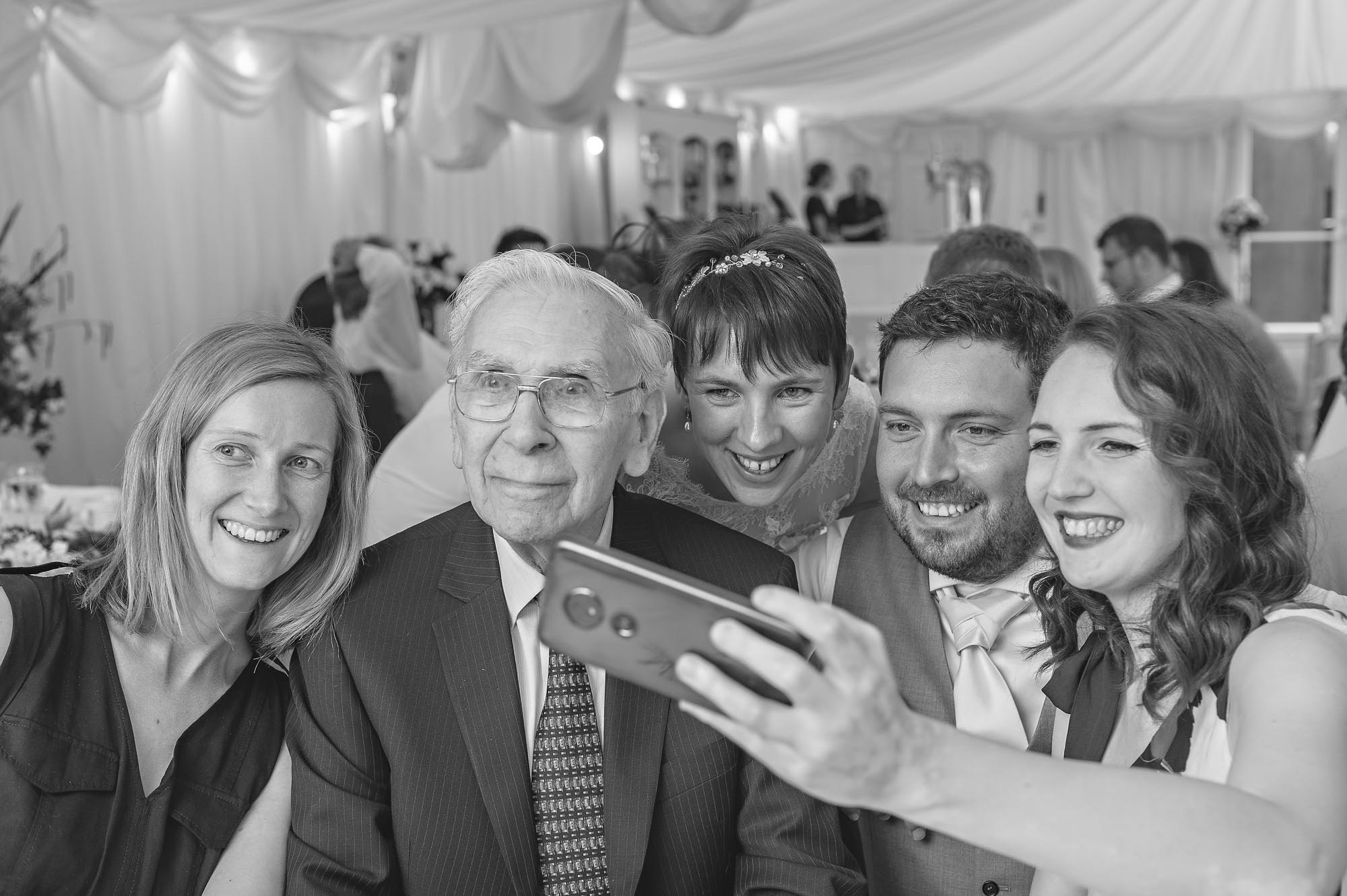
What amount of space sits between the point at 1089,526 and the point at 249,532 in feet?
3.75

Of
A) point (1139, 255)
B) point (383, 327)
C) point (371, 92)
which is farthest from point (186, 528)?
point (371, 92)

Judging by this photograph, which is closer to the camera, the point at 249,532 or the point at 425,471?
the point at 249,532

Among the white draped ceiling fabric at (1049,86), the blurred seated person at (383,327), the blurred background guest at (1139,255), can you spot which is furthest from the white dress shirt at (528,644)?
the white draped ceiling fabric at (1049,86)

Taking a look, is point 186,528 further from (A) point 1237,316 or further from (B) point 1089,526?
(A) point 1237,316

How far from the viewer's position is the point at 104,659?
1870 mm

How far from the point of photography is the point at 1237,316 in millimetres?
2260

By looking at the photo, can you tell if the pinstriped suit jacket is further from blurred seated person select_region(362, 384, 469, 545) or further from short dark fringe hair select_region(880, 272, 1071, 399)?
blurred seated person select_region(362, 384, 469, 545)

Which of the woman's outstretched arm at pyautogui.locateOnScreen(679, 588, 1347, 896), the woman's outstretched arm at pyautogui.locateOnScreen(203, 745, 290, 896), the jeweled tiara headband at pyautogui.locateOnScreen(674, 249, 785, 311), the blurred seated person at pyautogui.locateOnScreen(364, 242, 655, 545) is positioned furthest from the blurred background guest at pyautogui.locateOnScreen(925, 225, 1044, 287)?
the woman's outstretched arm at pyautogui.locateOnScreen(679, 588, 1347, 896)

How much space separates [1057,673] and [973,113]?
1470cm

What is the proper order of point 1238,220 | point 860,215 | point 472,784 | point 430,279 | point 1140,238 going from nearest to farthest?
point 472,784 → point 1140,238 → point 430,279 → point 860,215 → point 1238,220

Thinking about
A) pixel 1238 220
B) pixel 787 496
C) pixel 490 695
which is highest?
pixel 1238 220

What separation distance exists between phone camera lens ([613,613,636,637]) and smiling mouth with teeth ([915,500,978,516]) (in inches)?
43.5

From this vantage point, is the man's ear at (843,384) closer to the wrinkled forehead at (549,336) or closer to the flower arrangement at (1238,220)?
the wrinkled forehead at (549,336)

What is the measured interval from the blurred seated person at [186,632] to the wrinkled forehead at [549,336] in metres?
0.27
